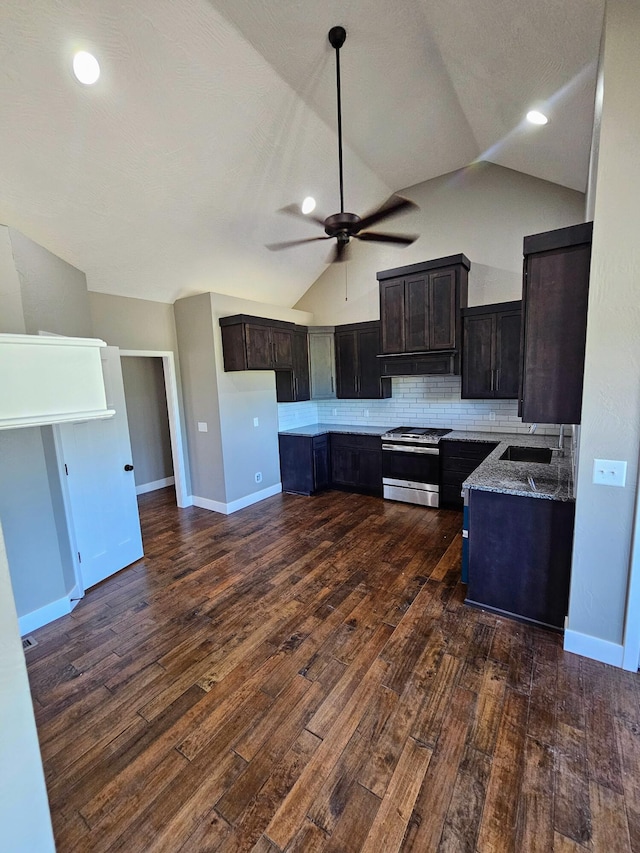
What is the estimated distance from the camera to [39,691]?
2.12 m

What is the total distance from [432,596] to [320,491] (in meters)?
2.71

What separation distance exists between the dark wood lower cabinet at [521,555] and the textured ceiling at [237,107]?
266cm

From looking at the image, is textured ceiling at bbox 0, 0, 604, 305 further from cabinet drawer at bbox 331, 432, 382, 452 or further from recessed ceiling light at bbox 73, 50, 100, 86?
cabinet drawer at bbox 331, 432, 382, 452

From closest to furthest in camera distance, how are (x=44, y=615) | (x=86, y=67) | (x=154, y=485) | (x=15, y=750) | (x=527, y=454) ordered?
(x=15, y=750) → (x=86, y=67) → (x=44, y=615) → (x=527, y=454) → (x=154, y=485)

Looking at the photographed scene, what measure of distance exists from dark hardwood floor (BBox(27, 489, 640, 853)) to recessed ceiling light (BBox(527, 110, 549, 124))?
3505 millimetres

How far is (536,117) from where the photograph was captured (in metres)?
2.62

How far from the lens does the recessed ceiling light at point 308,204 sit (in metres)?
3.99

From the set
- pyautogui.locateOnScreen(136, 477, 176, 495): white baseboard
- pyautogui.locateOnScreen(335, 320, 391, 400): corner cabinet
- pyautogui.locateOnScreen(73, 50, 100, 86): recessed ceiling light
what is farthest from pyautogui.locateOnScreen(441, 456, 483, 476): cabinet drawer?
pyautogui.locateOnScreen(73, 50, 100, 86): recessed ceiling light

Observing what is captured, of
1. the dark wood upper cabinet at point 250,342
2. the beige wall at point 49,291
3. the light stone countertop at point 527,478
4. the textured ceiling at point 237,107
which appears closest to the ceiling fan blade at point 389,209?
the textured ceiling at point 237,107

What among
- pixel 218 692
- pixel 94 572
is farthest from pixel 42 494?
pixel 218 692

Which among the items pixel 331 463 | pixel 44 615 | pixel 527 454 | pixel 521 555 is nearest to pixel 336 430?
pixel 331 463

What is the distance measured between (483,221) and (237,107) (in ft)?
10.1

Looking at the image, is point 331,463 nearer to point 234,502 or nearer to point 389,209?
point 234,502

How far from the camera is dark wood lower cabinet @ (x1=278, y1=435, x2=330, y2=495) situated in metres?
5.21
